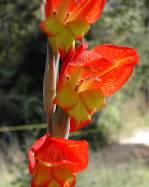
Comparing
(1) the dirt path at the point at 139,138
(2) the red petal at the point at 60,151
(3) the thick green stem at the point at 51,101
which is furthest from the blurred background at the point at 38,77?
(2) the red petal at the point at 60,151

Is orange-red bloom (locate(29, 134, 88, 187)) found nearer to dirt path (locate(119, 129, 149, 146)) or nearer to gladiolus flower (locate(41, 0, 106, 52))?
gladiolus flower (locate(41, 0, 106, 52))

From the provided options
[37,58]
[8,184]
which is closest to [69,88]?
[8,184]

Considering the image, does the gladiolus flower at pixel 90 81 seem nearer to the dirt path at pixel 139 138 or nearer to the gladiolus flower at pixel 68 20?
the gladiolus flower at pixel 68 20

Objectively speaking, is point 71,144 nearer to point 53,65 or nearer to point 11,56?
point 53,65

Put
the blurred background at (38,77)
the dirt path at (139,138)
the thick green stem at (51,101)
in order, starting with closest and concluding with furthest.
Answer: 1. the thick green stem at (51,101)
2. the blurred background at (38,77)
3. the dirt path at (139,138)

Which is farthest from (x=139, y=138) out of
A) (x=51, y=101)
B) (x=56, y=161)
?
(x=56, y=161)

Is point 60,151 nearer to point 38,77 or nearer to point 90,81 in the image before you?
point 90,81
